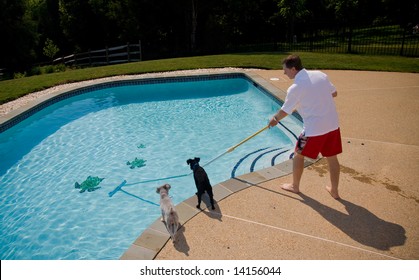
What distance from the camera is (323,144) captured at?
4250 millimetres

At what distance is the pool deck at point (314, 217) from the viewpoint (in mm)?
3777

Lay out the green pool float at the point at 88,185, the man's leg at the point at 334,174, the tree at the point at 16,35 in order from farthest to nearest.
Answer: the tree at the point at 16,35
the green pool float at the point at 88,185
the man's leg at the point at 334,174

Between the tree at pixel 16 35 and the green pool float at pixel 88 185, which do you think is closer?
the green pool float at pixel 88 185

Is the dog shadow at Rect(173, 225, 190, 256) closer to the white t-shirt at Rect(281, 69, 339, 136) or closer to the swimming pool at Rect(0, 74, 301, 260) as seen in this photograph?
the swimming pool at Rect(0, 74, 301, 260)

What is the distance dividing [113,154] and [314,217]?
5.56 metres

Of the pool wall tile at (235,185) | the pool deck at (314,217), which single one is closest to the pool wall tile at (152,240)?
the pool deck at (314,217)

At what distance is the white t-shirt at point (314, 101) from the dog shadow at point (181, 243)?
2.15 m

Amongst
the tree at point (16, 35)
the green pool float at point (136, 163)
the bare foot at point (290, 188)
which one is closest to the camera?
the bare foot at point (290, 188)

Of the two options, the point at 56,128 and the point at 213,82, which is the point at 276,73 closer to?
the point at 213,82

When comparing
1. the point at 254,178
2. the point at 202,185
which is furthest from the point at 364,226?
the point at 202,185

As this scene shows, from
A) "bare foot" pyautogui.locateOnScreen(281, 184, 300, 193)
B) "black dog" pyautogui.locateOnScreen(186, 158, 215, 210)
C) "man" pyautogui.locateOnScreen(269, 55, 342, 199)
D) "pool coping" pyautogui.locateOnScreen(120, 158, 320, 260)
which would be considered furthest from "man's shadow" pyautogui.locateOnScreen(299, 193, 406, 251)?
"black dog" pyautogui.locateOnScreen(186, 158, 215, 210)

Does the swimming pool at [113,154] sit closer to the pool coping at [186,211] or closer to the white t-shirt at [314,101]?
the pool coping at [186,211]

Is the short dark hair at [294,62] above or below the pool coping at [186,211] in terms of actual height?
above

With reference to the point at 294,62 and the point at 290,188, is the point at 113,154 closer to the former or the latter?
the point at 290,188
